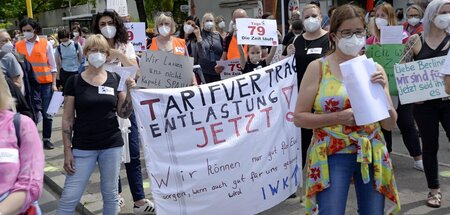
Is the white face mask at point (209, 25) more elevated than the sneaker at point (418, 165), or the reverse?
the white face mask at point (209, 25)

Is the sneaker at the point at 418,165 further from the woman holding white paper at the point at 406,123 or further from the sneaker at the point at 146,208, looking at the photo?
the sneaker at the point at 146,208

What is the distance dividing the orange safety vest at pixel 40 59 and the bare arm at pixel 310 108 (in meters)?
6.96

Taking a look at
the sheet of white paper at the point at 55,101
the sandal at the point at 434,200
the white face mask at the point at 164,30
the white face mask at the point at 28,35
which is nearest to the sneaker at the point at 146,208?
the sheet of white paper at the point at 55,101

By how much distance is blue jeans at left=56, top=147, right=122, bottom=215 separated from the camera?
4113mm

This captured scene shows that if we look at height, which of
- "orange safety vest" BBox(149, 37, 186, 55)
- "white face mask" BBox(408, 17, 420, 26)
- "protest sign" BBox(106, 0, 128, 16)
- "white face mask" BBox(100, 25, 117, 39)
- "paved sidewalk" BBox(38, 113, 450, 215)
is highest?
"protest sign" BBox(106, 0, 128, 16)

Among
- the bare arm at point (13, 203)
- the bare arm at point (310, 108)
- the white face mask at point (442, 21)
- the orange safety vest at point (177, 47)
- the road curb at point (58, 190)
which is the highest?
the white face mask at point (442, 21)

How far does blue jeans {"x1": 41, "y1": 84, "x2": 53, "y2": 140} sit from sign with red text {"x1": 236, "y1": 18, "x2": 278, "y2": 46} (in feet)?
13.7

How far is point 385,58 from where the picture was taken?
19.5ft

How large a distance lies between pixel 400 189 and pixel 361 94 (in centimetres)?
286

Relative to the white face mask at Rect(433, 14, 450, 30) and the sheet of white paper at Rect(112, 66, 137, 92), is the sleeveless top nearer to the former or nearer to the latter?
the sheet of white paper at Rect(112, 66, 137, 92)

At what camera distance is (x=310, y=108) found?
3.21m

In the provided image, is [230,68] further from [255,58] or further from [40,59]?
[40,59]

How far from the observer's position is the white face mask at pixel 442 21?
465cm

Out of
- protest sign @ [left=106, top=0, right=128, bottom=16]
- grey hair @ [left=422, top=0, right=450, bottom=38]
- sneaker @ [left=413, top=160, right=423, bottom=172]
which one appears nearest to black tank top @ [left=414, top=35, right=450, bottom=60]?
grey hair @ [left=422, top=0, right=450, bottom=38]
